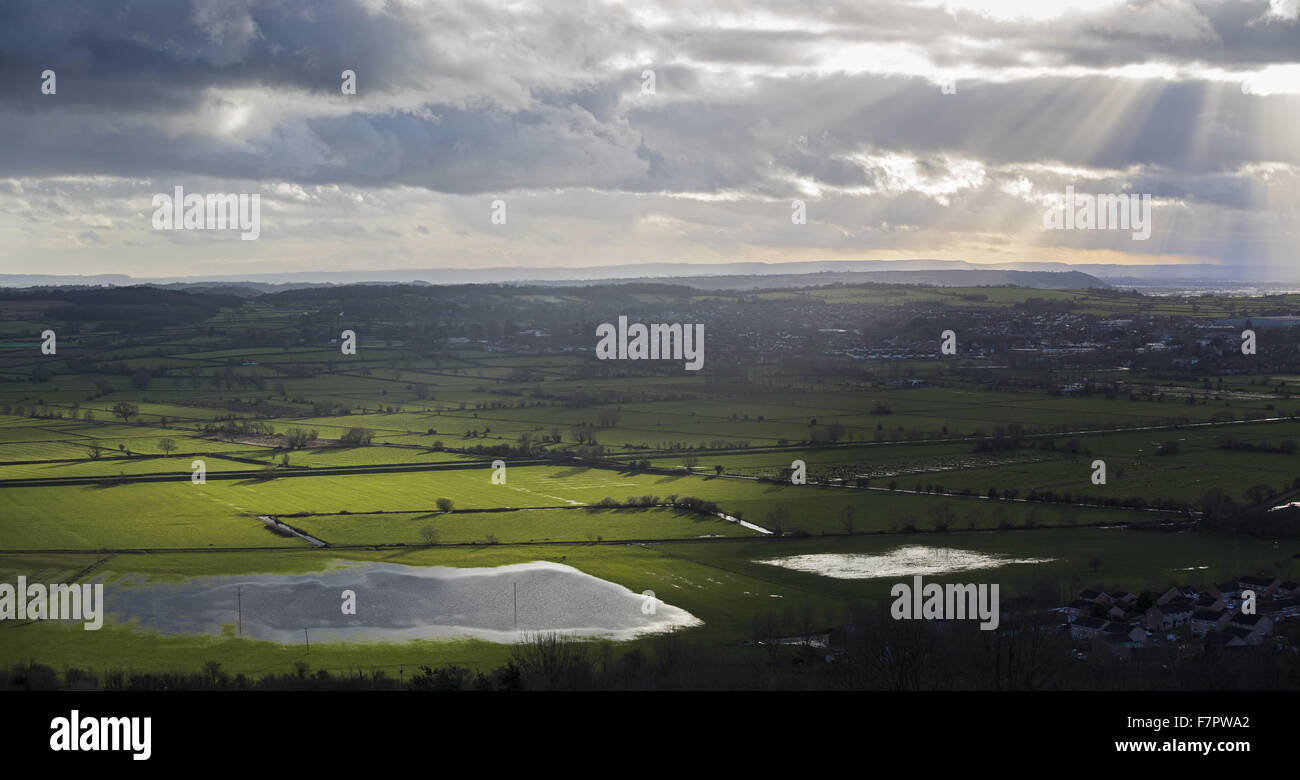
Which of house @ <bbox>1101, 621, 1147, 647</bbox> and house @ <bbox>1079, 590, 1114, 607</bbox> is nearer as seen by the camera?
house @ <bbox>1101, 621, 1147, 647</bbox>

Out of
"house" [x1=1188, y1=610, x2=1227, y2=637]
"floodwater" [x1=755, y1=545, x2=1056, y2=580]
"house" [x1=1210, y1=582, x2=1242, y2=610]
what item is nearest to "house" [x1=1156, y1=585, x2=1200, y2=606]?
"house" [x1=1210, y1=582, x2=1242, y2=610]

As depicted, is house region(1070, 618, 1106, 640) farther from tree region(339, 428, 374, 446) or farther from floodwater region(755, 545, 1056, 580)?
tree region(339, 428, 374, 446)

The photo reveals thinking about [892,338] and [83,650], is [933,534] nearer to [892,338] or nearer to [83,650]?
[83,650]

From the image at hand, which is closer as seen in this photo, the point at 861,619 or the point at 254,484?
the point at 861,619
